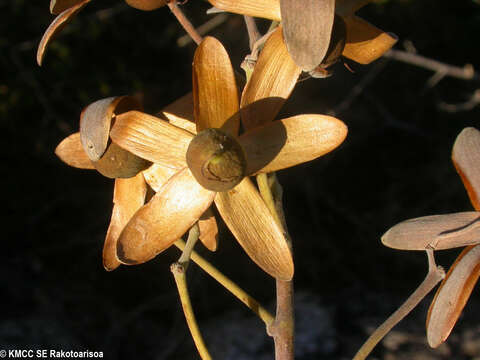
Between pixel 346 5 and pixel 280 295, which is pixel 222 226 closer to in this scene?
pixel 280 295

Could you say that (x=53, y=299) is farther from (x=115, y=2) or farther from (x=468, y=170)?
(x=468, y=170)

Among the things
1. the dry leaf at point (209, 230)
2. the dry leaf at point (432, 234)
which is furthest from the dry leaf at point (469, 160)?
the dry leaf at point (209, 230)

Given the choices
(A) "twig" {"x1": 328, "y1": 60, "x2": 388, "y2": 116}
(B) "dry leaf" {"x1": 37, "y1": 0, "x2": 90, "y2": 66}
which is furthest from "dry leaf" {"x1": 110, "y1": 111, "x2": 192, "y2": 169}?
(A) "twig" {"x1": 328, "y1": 60, "x2": 388, "y2": 116}

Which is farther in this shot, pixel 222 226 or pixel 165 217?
pixel 222 226

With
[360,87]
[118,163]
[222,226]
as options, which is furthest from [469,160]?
[360,87]

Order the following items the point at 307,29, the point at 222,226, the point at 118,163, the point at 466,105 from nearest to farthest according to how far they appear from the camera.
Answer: the point at 307,29
the point at 118,163
the point at 222,226
the point at 466,105

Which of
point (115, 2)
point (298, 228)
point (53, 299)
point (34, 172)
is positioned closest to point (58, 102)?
point (34, 172)
